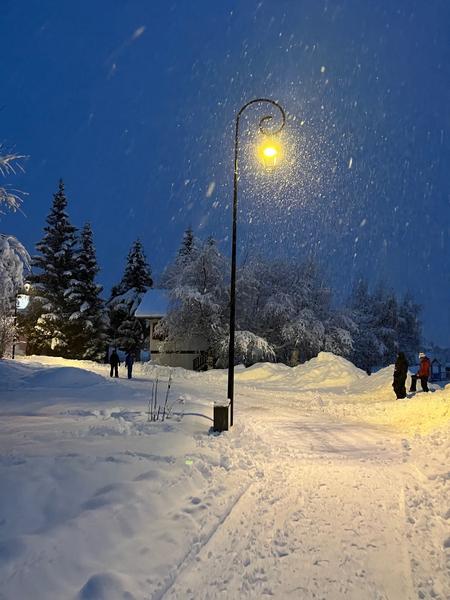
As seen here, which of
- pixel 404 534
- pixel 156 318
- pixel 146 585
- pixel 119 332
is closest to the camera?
pixel 146 585

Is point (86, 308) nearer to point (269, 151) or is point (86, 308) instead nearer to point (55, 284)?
point (55, 284)

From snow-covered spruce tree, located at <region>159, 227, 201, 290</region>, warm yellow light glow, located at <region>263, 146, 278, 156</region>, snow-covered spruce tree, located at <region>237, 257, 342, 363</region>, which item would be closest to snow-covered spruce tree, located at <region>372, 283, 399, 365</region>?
snow-covered spruce tree, located at <region>237, 257, 342, 363</region>

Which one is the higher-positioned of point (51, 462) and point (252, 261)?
point (252, 261)

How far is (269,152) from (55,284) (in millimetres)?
34483

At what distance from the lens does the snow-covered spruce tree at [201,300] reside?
119 feet

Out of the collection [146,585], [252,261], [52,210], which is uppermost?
[52,210]

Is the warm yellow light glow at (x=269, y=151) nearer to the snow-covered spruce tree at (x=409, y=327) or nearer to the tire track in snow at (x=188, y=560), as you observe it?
the tire track in snow at (x=188, y=560)

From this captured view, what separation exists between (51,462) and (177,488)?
1.67 metres

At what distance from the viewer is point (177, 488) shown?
6.06 metres

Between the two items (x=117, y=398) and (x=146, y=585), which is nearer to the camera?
(x=146, y=585)

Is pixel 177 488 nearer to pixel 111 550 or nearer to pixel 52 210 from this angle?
pixel 111 550

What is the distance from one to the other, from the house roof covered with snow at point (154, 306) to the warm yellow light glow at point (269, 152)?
1112 inches

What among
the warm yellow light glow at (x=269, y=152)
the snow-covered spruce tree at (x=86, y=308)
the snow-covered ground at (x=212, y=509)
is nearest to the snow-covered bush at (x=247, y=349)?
the snow-covered spruce tree at (x=86, y=308)

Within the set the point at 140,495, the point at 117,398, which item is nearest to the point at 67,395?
the point at 117,398
